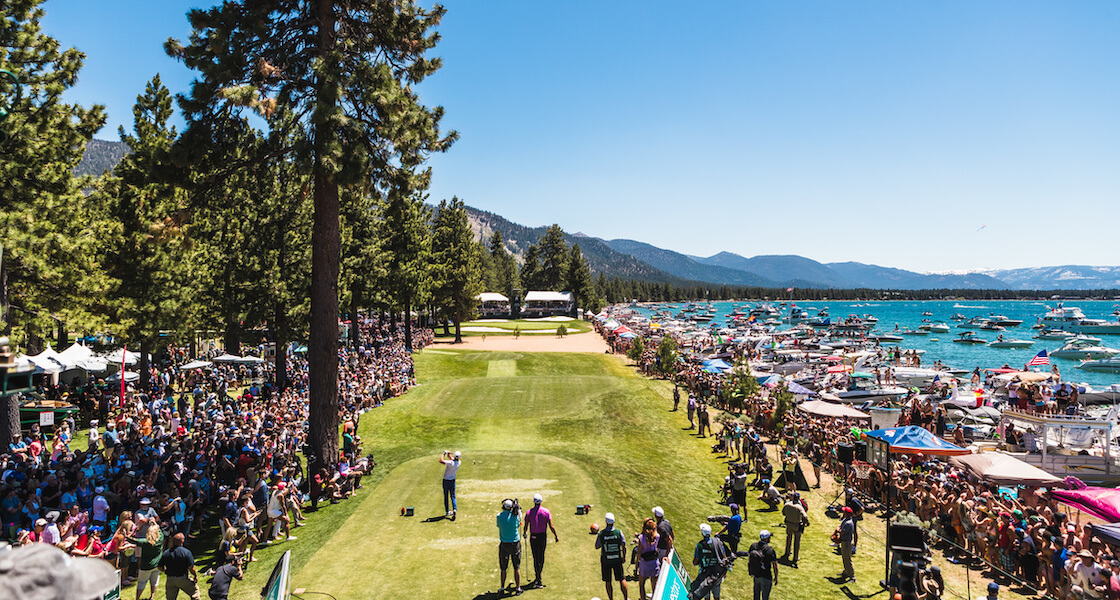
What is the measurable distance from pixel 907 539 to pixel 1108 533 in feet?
31.8

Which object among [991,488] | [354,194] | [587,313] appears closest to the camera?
[354,194]

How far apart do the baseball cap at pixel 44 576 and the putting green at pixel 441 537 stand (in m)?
9.22

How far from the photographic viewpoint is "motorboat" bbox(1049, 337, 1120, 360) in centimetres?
8184

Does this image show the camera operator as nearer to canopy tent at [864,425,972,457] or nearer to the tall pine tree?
the tall pine tree

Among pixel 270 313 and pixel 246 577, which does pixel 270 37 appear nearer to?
pixel 246 577

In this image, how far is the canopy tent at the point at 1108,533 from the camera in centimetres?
1465

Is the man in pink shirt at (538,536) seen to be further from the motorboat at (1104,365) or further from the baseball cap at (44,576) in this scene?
the motorboat at (1104,365)

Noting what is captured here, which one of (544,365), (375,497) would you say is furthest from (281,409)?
(544,365)

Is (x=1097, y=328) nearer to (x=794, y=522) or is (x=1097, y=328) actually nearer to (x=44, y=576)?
(x=794, y=522)

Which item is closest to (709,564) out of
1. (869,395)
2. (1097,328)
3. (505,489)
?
(505,489)

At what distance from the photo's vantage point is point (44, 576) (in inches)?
97.2

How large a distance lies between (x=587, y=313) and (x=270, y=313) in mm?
89985

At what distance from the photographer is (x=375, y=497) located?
16375 mm

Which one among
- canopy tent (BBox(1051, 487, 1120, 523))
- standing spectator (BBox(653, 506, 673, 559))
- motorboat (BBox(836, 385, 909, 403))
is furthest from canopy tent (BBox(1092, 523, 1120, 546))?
motorboat (BBox(836, 385, 909, 403))
